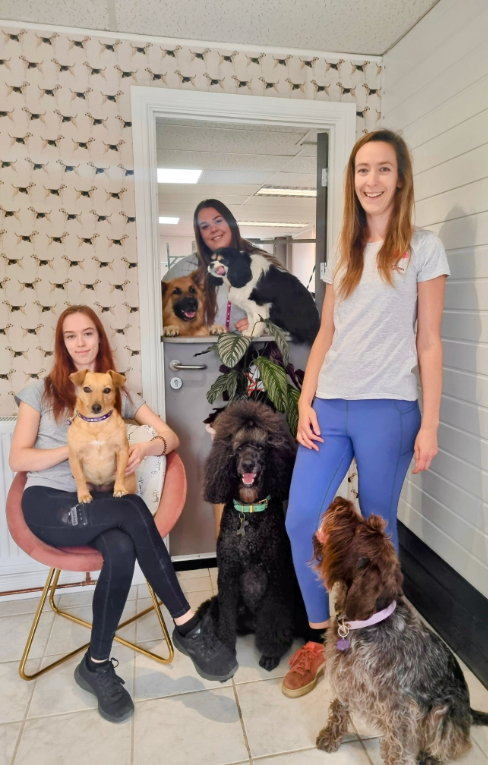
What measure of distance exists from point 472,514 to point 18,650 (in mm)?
1753

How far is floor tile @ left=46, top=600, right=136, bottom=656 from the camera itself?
6.16 ft

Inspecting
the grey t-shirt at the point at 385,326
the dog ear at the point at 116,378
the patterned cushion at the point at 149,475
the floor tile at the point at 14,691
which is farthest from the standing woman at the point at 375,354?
the floor tile at the point at 14,691

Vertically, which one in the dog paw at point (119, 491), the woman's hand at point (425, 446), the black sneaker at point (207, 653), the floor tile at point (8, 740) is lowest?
the floor tile at point (8, 740)

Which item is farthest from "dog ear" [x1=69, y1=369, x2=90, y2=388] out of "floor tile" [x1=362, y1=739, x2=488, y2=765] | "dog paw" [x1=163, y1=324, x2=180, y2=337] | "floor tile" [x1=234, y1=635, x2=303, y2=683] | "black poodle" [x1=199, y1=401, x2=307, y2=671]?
"floor tile" [x1=362, y1=739, x2=488, y2=765]

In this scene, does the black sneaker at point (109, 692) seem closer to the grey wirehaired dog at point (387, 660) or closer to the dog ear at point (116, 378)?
the grey wirehaired dog at point (387, 660)

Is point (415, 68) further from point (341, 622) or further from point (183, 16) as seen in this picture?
point (341, 622)

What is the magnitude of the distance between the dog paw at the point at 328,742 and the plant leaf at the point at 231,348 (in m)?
1.25

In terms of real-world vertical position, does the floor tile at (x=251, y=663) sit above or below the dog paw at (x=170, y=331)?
below

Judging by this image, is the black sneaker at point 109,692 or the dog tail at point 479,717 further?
the black sneaker at point 109,692

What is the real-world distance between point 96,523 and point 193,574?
3.03 ft

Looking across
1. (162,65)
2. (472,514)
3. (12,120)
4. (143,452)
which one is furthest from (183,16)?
(472,514)

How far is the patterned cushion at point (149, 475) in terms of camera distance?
189 cm

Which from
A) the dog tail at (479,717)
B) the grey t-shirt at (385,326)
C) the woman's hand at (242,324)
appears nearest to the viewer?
the dog tail at (479,717)

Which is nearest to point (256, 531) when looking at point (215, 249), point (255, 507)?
point (255, 507)
